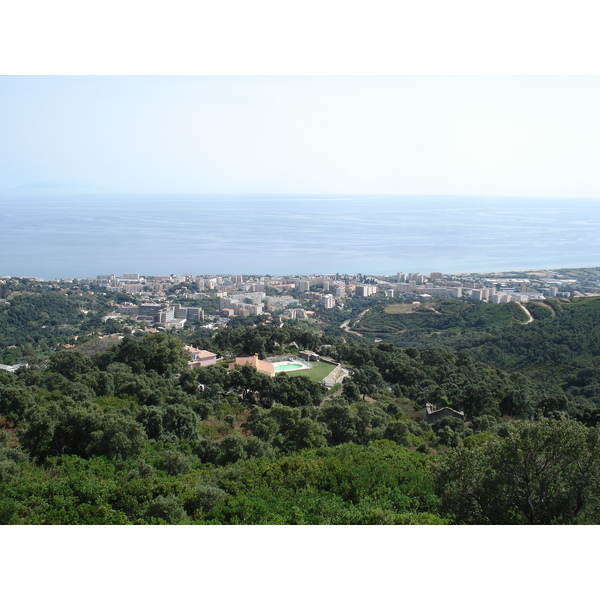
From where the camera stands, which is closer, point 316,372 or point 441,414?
point 441,414

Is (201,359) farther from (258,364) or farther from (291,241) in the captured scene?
(291,241)

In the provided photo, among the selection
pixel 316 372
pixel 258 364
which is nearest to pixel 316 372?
pixel 316 372

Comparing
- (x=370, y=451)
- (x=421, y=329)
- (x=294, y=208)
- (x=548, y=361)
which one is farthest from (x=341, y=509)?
(x=294, y=208)

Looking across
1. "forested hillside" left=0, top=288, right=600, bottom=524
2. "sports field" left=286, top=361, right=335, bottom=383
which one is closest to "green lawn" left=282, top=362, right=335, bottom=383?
"sports field" left=286, top=361, right=335, bottom=383

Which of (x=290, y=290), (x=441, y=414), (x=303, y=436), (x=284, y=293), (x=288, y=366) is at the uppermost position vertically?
(x=303, y=436)

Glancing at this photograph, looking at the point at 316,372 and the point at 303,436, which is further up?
the point at 303,436

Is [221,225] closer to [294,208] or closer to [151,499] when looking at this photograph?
[294,208]

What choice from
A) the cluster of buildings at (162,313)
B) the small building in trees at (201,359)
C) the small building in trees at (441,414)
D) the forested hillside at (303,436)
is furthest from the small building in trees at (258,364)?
the cluster of buildings at (162,313)
